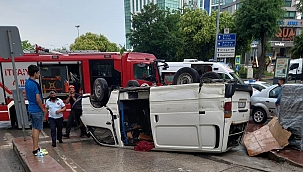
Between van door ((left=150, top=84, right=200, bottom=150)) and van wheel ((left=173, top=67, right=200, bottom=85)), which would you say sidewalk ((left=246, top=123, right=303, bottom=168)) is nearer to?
van door ((left=150, top=84, right=200, bottom=150))

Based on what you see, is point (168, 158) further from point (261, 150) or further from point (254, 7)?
point (254, 7)

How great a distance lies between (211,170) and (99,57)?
23.6ft

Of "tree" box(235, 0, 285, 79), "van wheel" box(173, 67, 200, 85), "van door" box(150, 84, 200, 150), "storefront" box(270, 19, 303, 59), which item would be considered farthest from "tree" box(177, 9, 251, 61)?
"van door" box(150, 84, 200, 150)

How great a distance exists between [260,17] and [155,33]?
10477mm

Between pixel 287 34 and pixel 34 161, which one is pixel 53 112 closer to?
pixel 34 161

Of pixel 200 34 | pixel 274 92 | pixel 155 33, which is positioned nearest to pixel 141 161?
pixel 274 92

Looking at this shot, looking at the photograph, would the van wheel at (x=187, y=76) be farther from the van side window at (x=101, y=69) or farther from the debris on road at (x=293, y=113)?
the van side window at (x=101, y=69)

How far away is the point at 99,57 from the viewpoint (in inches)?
417

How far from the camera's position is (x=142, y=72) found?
10.9 meters

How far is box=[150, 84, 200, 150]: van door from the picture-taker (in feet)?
16.7

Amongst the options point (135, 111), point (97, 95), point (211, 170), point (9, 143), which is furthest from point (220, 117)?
point (9, 143)

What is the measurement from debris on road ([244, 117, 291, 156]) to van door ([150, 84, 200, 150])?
1.36m

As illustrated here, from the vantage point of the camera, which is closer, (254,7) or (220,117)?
(220,117)

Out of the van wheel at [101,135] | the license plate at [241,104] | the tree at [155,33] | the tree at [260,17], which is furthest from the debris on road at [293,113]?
the tree at [155,33]
